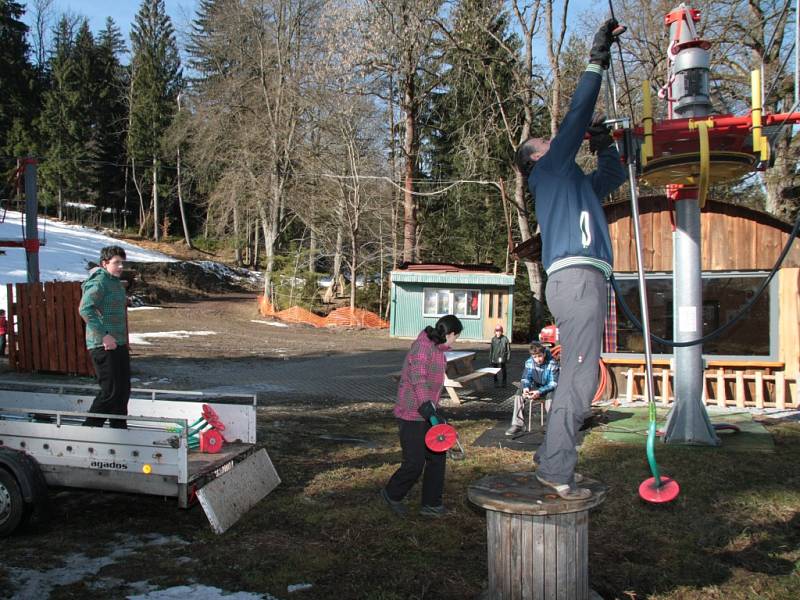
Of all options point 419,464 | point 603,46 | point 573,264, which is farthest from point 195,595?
point 603,46

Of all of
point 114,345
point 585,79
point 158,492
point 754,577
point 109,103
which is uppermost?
point 109,103

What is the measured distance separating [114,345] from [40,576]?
2289 mm

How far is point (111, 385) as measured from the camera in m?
6.34

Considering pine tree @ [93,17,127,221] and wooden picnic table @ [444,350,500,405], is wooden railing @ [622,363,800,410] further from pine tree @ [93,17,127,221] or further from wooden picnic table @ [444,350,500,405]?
pine tree @ [93,17,127,221]

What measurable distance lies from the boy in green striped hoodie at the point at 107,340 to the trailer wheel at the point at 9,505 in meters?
0.99

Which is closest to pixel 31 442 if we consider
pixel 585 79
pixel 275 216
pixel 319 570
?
pixel 319 570

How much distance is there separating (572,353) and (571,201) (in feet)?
2.63

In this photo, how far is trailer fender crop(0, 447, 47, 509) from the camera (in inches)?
207

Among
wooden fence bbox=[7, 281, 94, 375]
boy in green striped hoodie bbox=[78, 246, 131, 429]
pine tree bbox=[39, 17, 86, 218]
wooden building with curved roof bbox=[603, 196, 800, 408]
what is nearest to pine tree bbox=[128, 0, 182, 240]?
pine tree bbox=[39, 17, 86, 218]

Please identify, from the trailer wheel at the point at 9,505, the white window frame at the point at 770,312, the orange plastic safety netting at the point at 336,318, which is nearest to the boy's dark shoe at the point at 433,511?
the trailer wheel at the point at 9,505

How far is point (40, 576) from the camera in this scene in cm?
455

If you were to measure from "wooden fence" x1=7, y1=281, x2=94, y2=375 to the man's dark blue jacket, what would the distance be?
13.0 metres

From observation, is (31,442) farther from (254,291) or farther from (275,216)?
(254,291)

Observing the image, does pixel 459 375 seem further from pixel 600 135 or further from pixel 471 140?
pixel 471 140
